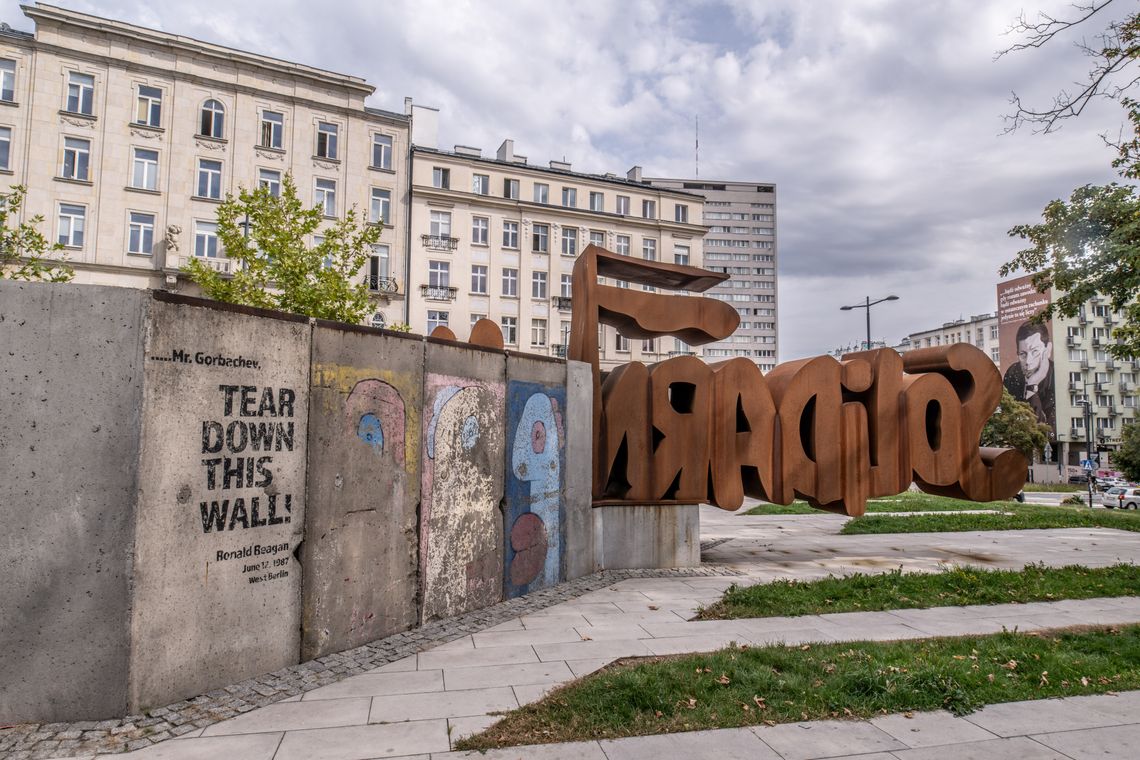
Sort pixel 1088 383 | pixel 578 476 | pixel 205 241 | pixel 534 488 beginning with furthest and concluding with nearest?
pixel 1088 383
pixel 205 241
pixel 578 476
pixel 534 488

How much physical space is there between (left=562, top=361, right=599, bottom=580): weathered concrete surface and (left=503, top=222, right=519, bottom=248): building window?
113 feet

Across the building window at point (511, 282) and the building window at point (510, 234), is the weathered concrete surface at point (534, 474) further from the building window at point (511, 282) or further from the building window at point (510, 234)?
the building window at point (510, 234)

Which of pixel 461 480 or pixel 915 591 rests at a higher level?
pixel 461 480

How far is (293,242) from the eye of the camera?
21422mm

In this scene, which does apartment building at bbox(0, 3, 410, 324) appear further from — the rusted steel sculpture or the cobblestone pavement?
the cobblestone pavement

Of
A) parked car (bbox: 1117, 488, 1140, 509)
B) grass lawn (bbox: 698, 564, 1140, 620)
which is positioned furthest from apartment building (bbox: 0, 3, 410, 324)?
parked car (bbox: 1117, 488, 1140, 509)

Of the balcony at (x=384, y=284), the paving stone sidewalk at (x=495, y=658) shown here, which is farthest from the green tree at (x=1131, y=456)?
the balcony at (x=384, y=284)

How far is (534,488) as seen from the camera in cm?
1032

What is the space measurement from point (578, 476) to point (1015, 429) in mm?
61620

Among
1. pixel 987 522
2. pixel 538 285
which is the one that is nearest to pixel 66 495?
pixel 987 522

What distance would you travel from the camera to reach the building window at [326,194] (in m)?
37.6

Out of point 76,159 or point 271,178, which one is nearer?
point 76,159

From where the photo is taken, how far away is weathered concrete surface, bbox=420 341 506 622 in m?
8.40

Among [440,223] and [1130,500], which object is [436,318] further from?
[1130,500]
